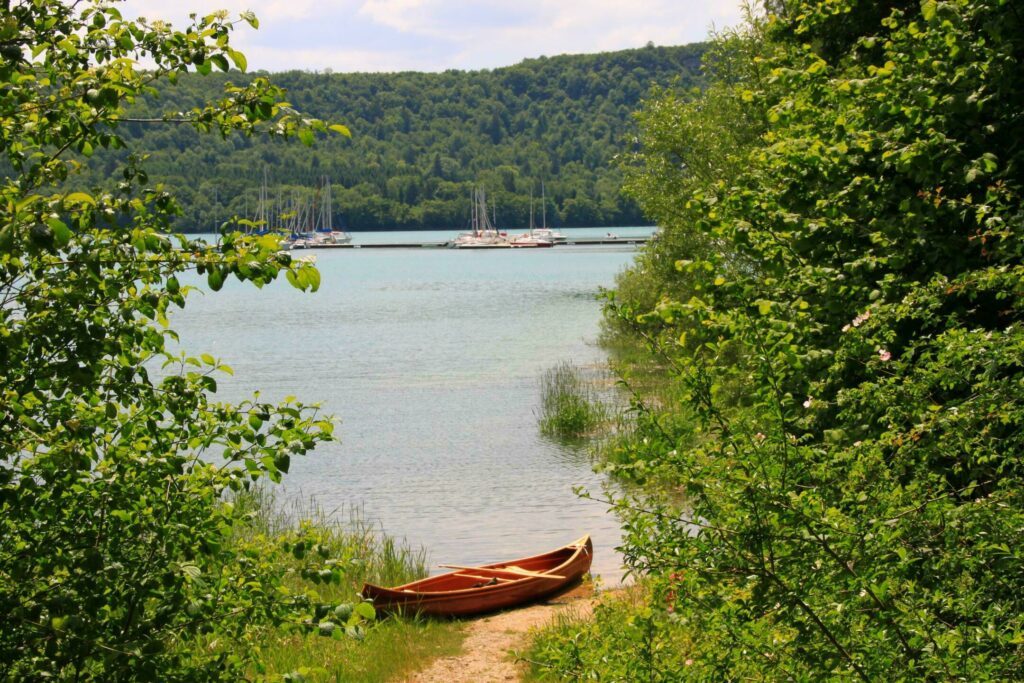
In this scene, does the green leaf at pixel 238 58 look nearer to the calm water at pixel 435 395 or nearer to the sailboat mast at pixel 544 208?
the calm water at pixel 435 395

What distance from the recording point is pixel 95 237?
4602 millimetres

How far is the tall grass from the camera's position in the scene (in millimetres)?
26922

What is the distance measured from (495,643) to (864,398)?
24.6 ft

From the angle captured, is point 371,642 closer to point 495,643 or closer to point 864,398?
point 495,643

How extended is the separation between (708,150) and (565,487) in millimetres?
9403

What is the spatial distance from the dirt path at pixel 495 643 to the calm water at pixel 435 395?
1942 millimetres

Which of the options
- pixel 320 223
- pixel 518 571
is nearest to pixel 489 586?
pixel 518 571

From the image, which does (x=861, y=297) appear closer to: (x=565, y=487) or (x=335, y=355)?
(x=565, y=487)

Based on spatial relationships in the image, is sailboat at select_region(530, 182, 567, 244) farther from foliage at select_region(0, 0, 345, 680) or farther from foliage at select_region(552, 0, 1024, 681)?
foliage at select_region(0, 0, 345, 680)

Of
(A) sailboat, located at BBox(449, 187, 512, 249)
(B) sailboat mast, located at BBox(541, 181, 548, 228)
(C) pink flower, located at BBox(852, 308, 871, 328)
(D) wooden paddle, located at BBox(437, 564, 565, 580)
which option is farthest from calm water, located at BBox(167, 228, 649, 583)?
(B) sailboat mast, located at BBox(541, 181, 548, 228)

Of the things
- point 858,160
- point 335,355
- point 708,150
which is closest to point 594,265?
point 335,355

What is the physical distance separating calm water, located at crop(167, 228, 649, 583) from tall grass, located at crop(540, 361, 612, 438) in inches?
22.1

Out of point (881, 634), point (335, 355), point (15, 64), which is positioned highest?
point (15, 64)

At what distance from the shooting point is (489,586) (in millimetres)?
13812
